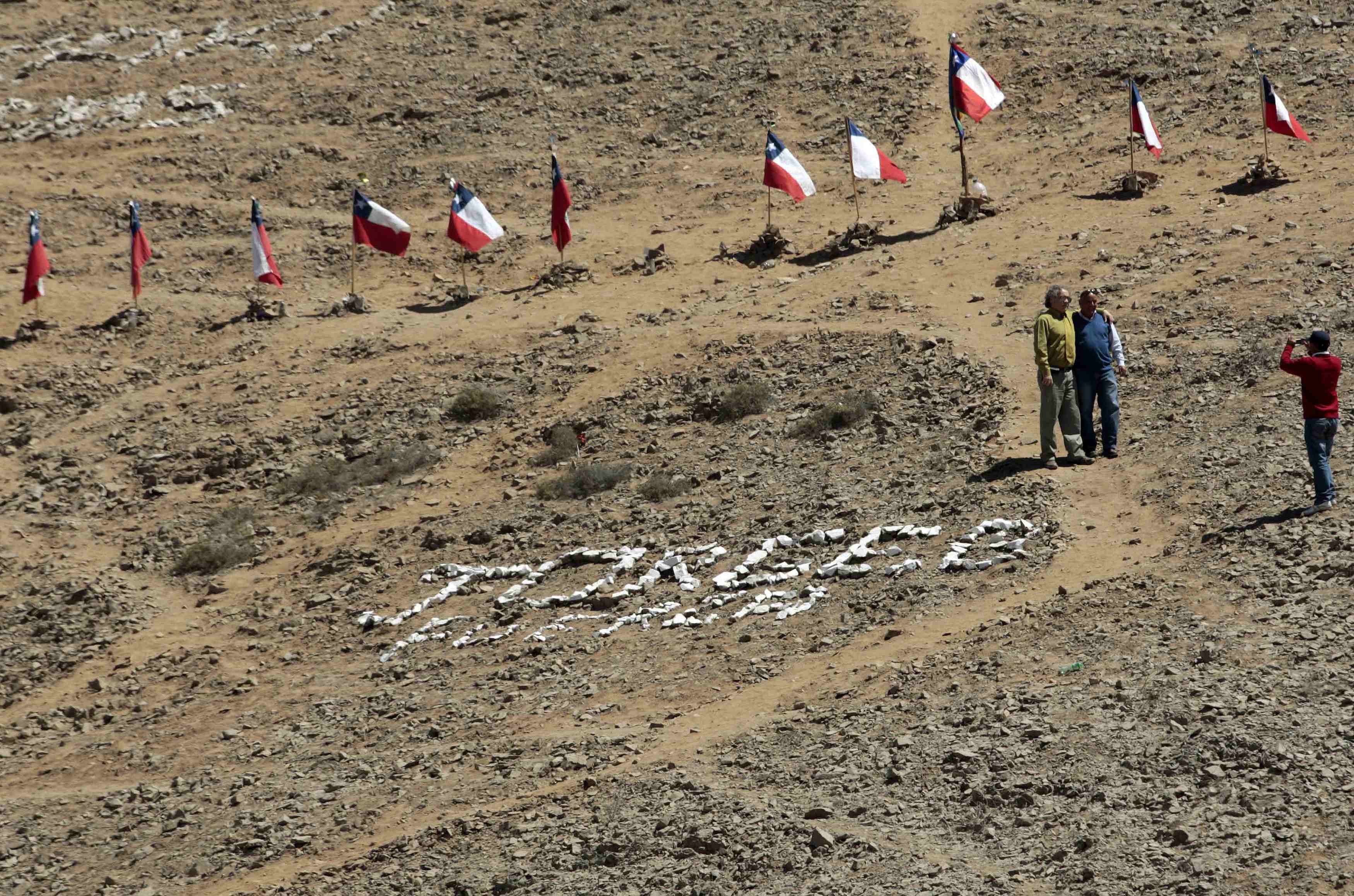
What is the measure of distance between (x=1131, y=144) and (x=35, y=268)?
60.0 feet

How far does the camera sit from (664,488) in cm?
1664

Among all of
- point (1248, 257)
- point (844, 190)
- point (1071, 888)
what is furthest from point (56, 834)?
point (844, 190)

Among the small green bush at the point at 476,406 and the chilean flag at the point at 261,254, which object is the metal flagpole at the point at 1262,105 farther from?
the chilean flag at the point at 261,254

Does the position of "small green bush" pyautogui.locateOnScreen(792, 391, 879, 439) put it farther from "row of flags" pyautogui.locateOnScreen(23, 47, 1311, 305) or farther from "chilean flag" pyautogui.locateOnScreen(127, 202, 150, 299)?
"chilean flag" pyautogui.locateOnScreen(127, 202, 150, 299)

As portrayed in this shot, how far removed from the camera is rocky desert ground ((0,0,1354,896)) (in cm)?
1011

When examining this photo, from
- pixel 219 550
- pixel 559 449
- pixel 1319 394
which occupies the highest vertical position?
pixel 1319 394

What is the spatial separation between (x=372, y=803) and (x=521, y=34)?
27089mm

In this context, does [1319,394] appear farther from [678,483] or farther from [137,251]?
[137,251]

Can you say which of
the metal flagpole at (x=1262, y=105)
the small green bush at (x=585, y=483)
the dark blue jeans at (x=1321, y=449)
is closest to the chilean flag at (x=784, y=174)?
the metal flagpole at (x=1262, y=105)

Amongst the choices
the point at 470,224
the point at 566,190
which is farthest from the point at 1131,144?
the point at 470,224

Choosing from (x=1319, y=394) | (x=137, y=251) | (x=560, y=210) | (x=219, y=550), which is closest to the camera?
(x=1319, y=394)

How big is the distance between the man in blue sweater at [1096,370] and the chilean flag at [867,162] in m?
9.52

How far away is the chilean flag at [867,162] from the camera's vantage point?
2400 cm

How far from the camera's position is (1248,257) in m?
19.8
